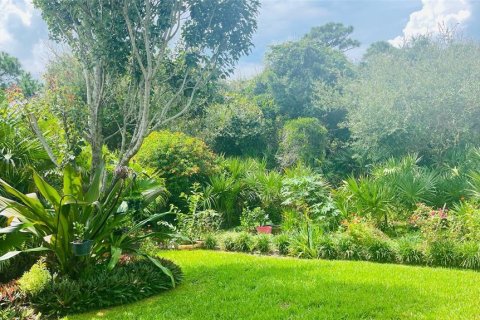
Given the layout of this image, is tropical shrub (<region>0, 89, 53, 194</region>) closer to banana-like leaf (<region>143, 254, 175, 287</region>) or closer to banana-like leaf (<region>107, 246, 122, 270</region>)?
banana-like leaf (<region>107, 246, 122, 270</region>)

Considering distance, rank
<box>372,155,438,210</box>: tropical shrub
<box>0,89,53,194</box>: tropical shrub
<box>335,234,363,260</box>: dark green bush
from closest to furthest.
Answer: <box>0,89,53,194</box>: tropical shrub < <box>335,234,363,260</box>: dark green bush < <box>372,155,438,210</box>: tropical shrub

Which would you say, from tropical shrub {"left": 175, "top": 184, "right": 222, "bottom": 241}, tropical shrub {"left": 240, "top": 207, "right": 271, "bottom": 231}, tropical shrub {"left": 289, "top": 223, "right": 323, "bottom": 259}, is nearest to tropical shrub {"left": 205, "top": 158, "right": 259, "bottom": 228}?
tropical shrub {"left": 240, "top": 207, "right": 271, "bottom": 231}

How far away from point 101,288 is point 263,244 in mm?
3556

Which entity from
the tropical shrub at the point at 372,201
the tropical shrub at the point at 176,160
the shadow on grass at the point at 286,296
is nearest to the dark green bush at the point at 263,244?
the shadow on grass at the point at 286,296

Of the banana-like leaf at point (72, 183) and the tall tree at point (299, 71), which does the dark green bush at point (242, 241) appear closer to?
the banana-like leaf at point (72, 183)

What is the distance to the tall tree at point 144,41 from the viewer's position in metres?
6.57

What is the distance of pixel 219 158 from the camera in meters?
11.9

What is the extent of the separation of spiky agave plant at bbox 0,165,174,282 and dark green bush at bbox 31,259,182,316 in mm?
194

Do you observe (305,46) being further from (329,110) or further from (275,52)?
(329,110)

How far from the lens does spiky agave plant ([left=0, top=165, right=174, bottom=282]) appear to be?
16.5 ft

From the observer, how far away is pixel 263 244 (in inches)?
308

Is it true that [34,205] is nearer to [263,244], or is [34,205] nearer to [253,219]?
[263,244]

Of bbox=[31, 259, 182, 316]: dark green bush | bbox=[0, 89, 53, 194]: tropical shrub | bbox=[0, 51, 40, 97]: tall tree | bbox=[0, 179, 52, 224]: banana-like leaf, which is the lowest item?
bbox=[31, 259, 182, 316]: dark green bush

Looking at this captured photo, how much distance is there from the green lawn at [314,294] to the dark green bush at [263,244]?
51.8 inches
